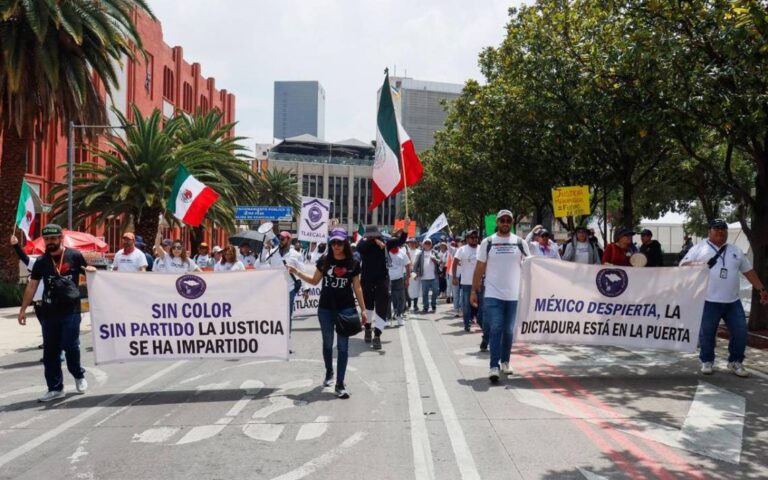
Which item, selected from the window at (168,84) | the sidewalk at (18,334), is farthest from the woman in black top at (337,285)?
the window at (168,84)

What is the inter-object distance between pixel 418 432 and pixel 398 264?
8.33 m

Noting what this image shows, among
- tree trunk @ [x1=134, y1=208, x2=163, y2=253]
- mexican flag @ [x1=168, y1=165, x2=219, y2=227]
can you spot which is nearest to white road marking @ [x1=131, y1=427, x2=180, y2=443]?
mexican flag @ [x1=168, y1=165, x2=219, y2=227]

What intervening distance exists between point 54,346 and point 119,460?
2620 millimetres

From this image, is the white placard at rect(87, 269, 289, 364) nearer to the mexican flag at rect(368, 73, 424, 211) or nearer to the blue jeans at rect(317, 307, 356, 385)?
the blue jeans at rect(317, 307, 356, 385)

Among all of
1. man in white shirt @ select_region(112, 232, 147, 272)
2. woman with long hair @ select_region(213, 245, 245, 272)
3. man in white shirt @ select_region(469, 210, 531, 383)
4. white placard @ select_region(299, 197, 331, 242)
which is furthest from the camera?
white placard @ select_region(299, 197, 331, 242)

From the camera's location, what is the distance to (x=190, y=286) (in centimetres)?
802

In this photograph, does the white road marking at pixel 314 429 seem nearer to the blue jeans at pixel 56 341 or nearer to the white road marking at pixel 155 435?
the white road marking at pixel 155 435

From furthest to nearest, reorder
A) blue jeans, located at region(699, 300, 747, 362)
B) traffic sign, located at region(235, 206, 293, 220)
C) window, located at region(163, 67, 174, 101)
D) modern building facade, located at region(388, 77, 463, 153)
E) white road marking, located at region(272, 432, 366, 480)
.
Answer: modern building facade, located at region(388, 77, 463, 153), window, located at region(163, 67, 174, 101), traffic sign, located at region(235, 206, 293, 220), blue jeans, located at region(699, 300, 747, 362), white road marking, located at region(272, 432, 366, 480)

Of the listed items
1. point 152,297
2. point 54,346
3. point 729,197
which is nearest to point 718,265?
point 152,297

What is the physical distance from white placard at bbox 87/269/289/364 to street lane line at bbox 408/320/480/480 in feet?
5.88

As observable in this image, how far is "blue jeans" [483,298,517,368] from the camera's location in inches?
317

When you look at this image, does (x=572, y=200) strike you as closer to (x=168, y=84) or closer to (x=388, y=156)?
(x=388, y=156)

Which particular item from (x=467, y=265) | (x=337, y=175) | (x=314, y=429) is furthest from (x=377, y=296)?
(x=337, y=175)

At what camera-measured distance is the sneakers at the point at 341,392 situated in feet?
23.9
